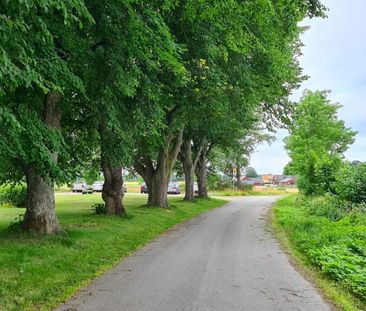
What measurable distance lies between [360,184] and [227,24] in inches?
552

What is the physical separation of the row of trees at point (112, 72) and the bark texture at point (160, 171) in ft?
14.4

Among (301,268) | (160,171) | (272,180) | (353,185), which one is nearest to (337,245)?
(301,268)

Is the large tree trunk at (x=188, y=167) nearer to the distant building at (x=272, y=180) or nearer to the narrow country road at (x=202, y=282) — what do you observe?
the narrow country road at (x=202, y=282)

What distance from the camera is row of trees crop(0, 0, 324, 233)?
7.01 m

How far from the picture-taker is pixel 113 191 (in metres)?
18.7

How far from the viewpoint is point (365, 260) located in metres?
9.30

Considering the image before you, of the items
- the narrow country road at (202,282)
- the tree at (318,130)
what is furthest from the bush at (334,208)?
the tree at (318,130)

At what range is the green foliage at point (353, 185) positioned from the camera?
73.4 ft

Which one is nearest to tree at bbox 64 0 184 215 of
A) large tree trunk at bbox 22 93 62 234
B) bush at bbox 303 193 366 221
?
large tree trunk at bbox 22 93 62 234

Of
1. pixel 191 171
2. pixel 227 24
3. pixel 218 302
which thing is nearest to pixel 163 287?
pixel 218 302

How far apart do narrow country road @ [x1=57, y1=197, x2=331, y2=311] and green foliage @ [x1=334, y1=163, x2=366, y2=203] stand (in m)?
11.1

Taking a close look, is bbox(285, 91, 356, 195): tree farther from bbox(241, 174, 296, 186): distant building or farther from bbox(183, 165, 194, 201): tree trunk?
bbox(241, 174, 296, 186): distant building

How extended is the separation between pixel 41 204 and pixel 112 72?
4.07m

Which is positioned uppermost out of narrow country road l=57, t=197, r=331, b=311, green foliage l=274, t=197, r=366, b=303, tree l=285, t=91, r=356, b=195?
tree l=285, t=91, r=356, b=195
